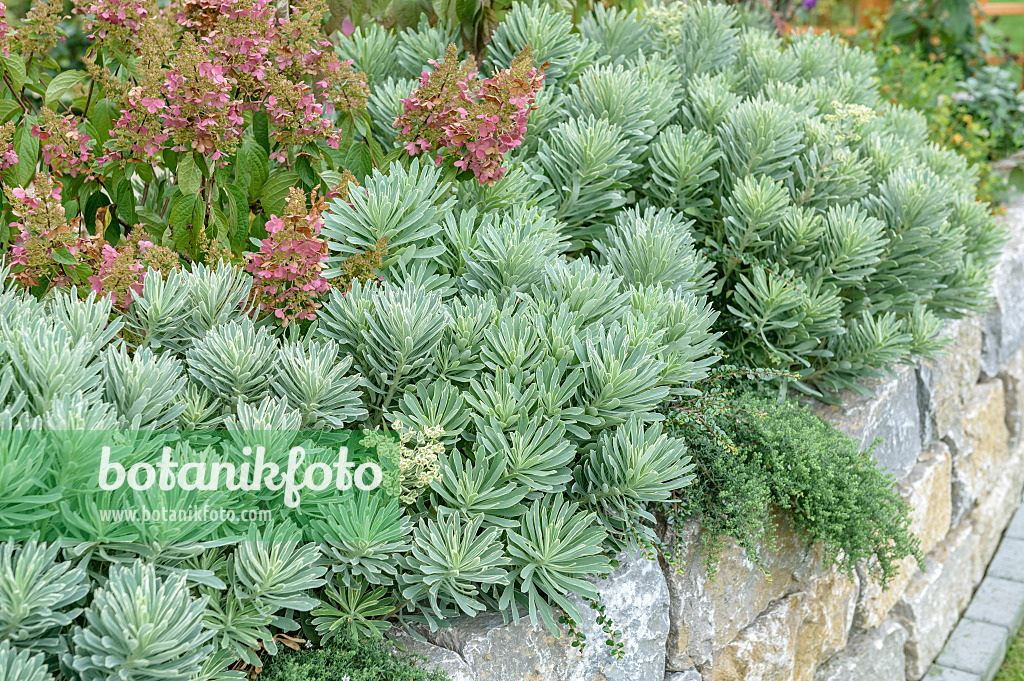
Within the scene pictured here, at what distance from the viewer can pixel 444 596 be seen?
4.94 feet

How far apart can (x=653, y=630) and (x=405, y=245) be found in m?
0.93

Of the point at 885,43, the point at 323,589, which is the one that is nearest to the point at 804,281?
the point at 323,589

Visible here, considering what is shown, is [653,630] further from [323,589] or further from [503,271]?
[503,271]

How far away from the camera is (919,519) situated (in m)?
2.70

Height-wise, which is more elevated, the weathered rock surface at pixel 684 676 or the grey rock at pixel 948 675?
the weathered rock surface at pixel 684 676

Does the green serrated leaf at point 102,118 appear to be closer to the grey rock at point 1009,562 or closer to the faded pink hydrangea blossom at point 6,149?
the faded pink hydrangea blossom at point 6,149

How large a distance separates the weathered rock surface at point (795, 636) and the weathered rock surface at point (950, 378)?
30.1 inches

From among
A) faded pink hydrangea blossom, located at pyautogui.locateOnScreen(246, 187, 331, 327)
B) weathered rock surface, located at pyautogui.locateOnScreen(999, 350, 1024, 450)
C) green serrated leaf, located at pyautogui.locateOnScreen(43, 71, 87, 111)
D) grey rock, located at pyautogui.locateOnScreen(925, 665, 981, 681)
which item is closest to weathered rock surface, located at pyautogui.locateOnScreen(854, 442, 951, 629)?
grey rock, located at pyautogui.locateOnScreen(925, 665, 981, 681)

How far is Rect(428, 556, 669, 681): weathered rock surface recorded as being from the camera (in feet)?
5.05

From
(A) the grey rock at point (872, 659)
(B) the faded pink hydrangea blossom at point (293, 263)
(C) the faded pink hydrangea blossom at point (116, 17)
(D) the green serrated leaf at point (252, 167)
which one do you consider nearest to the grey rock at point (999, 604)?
(A) the grey rock at point (872, 659)

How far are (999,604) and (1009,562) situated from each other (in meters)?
0.34

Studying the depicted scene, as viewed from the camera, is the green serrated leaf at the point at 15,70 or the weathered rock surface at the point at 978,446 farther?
the weathered rock surface at the point at 978,446

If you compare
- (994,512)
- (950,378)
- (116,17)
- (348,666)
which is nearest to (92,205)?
(116,17)

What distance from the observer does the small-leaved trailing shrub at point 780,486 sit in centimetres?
185
